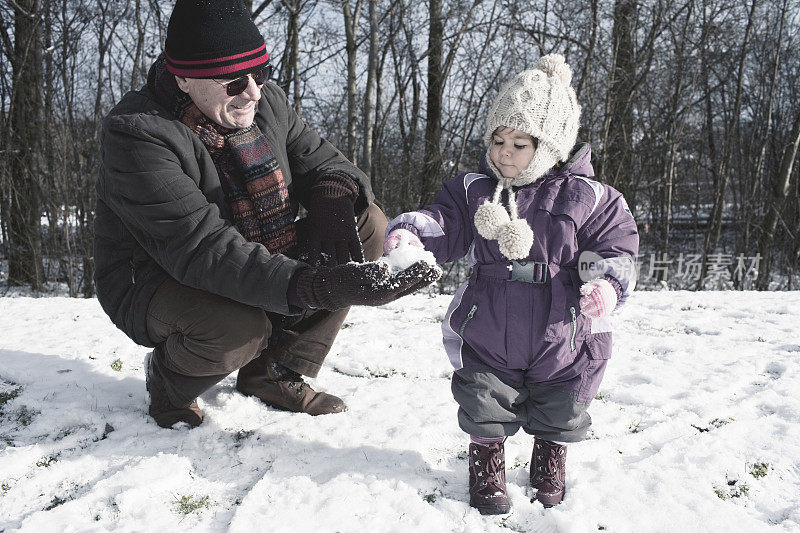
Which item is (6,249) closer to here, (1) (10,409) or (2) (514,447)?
(1) (10,409)

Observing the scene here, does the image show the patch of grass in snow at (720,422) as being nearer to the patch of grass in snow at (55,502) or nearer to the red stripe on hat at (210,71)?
the red stripe on hat at (210,71)

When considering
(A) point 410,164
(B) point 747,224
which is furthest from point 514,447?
(B) point 747,224

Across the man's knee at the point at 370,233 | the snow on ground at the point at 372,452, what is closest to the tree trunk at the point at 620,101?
the snow on ground at the point at 372,452

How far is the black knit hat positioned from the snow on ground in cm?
136

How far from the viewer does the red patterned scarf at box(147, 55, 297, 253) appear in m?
2.13

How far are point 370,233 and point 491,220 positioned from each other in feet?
2.53

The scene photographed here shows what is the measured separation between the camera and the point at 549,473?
6.31 ft

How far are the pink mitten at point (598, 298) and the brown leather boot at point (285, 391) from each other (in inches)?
47.7

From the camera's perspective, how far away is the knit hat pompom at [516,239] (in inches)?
73.1

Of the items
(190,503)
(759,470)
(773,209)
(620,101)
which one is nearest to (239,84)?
(190,503)

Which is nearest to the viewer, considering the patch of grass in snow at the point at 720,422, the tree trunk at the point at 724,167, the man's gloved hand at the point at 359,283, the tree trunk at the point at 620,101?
the man's gloved hand at the point at 359,283

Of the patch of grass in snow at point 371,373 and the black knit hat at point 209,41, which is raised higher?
the black knit hat at point 209,41

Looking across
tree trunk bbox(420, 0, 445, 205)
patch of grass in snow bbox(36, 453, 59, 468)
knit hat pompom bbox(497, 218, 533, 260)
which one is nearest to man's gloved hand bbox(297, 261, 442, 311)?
knit hat pompom bbox(497, 218, 533, 260)

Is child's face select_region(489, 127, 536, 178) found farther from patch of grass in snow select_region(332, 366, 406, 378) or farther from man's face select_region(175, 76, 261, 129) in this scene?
patch of grass in snow select_region(332, 366, 406, 378)
